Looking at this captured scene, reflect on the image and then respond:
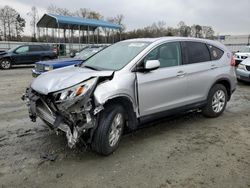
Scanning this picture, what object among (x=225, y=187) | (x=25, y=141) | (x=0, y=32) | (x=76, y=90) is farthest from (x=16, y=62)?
(x=0, y=32)

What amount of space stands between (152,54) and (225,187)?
96.8 inches

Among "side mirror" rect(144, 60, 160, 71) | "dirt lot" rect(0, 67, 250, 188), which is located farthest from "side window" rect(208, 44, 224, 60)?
"side mirror" rect(144, 60, 160, 71)

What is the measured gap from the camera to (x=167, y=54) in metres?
5.05

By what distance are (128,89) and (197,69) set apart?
6.46ft

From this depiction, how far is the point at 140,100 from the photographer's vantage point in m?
4.39

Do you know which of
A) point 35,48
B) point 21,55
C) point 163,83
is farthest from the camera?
point 35,48

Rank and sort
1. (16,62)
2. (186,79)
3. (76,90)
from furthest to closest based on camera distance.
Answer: (16,62) < (186,79) < (76,90)

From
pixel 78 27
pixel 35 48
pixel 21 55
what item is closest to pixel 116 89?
pixel 21 55

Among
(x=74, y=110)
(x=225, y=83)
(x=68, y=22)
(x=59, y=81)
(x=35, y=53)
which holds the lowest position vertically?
(x=74, y=110)

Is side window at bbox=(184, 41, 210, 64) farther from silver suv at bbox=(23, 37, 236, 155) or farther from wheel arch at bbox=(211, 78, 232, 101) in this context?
wheel arch at bbox=(211, 78, 232, 101)

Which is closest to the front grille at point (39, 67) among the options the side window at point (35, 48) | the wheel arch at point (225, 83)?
the wheel arch at point (225, 83)

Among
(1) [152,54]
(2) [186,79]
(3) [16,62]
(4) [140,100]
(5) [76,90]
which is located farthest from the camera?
(3) [16,62]

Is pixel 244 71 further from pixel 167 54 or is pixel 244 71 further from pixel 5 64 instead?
pixel 5 64

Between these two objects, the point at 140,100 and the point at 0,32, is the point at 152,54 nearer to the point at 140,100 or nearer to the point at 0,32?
the point at 140,100
